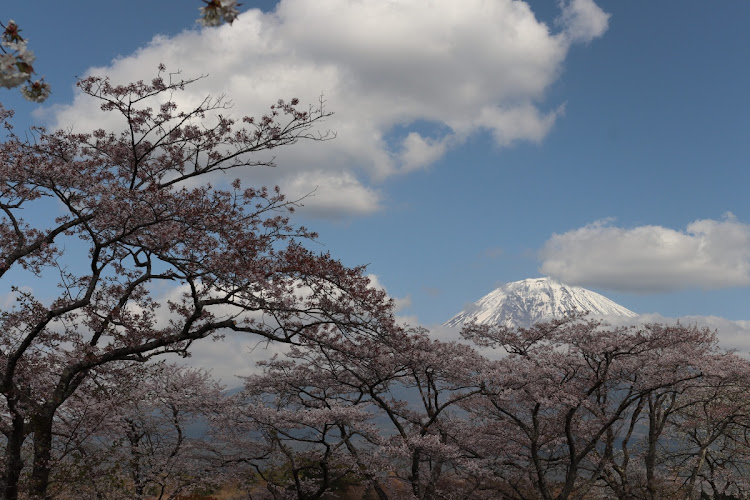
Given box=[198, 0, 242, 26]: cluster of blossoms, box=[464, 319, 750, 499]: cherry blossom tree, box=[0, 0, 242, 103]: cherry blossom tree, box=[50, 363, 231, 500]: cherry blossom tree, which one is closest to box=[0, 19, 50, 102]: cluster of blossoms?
box=[0, 0, 242, 103]: cherry blossom tree

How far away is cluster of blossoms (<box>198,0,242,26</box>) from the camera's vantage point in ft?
10.1

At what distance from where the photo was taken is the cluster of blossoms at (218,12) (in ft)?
10.1

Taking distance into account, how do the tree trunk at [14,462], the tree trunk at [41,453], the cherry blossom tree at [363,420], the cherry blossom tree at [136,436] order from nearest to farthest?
the tree trunk at [14,462], the tree trunk at [41,453], the cherry blossom tree at [136,436], the cherry blossom tree at [363,420]

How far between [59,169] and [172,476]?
33.6 ft

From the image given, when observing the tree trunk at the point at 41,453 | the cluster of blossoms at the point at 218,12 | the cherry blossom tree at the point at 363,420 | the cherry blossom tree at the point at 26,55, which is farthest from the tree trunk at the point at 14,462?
the cluster of blossoms at the point at 218,12

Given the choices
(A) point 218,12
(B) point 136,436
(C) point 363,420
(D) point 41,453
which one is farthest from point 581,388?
(A) point 218,12

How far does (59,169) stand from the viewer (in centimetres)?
1020

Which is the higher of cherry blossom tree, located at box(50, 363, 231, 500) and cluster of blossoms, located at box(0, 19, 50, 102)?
cluster of blossoms, located at box(0, 19, 50, 102)

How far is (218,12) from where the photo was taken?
3.15 m

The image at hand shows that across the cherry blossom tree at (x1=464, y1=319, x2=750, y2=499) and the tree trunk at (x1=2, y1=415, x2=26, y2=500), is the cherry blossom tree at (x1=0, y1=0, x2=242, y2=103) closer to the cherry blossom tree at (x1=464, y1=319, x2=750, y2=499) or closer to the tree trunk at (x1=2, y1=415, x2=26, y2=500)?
the tree trunk at (x1=2, y1=415, x2=26, y2=500)

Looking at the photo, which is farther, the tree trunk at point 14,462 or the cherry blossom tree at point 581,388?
the cherry blossom tree at point 581,388

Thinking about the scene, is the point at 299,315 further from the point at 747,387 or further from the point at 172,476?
the point at 747,387

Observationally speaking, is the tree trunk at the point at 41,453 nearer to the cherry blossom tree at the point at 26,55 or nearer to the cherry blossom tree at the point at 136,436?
the cherry blossom tree at the point at 136,436

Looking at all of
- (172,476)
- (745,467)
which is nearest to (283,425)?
(172,476)
